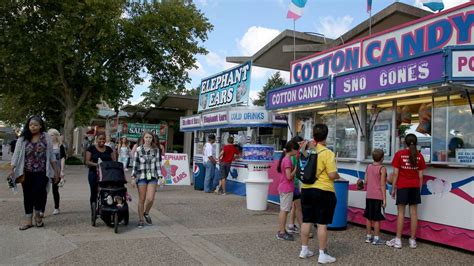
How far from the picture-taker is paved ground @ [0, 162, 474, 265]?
19.2 ft

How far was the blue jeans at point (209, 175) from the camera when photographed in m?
13.7

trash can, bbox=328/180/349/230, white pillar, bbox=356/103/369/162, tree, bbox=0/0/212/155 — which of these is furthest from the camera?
tree, bbox=0/0/212/155

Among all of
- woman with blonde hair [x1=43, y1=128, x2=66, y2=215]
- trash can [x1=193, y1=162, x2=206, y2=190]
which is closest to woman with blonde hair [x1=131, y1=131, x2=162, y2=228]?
woman with blonde hair [x1=43, y1=128, x2=66, y2=215]

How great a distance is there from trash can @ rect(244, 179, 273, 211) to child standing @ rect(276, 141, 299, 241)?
2987 mm

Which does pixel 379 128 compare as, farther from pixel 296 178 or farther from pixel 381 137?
pixel 296 178

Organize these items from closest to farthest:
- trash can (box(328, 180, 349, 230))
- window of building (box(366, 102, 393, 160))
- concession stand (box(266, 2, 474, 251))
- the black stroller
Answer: concession stand (box(266, 2, 474, 251))
the black stroller
trash can (box(328, 180, 349, 230))
window of building (box(366, 102, 393, 160))

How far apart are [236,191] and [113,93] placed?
16.0 meters

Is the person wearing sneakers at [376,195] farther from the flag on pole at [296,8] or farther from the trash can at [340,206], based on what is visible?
the flag on pole at [296,8]

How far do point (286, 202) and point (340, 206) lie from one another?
1.37 meters

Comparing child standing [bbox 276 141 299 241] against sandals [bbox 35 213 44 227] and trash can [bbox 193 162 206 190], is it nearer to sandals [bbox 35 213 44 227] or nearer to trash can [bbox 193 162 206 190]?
sandals [bbox 35 213 44 227]

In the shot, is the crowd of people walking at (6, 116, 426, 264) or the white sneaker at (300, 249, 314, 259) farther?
the white sneaker at (300, 249, 314, 259)

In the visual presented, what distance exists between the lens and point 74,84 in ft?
89.5

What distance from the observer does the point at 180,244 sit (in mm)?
6625

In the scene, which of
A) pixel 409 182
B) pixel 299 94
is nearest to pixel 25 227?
pixel 299 94
